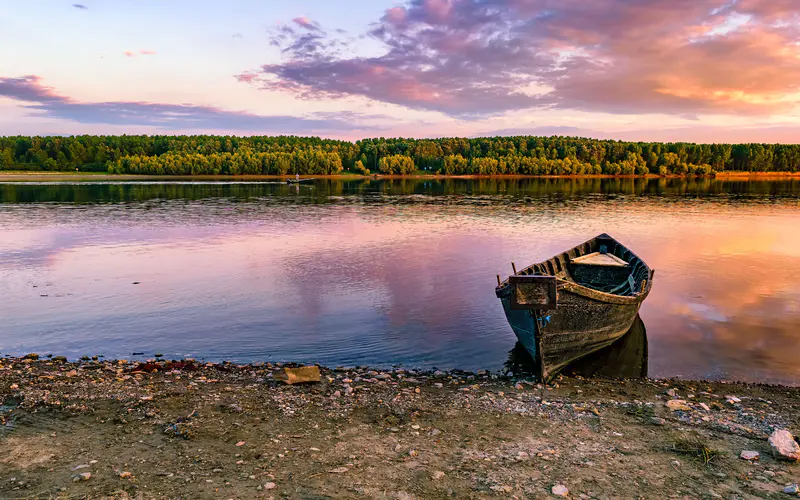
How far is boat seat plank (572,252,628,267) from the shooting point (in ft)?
82.1

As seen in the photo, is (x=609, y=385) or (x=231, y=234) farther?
(x=231, y=234)

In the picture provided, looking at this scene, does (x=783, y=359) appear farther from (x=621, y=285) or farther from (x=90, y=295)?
(x=90, y=295)

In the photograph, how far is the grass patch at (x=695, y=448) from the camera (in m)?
10.7

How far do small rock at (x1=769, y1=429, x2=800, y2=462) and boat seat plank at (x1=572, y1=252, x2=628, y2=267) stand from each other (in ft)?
46.8

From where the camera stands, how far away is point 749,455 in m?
10.7

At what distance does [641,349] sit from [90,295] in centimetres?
2525

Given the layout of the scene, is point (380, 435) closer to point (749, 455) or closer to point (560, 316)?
point (560, 316)

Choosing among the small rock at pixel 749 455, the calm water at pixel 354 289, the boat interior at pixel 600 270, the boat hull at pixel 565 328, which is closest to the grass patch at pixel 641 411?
the small rock at pixel 749 455

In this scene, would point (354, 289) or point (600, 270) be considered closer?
point (600, 270)

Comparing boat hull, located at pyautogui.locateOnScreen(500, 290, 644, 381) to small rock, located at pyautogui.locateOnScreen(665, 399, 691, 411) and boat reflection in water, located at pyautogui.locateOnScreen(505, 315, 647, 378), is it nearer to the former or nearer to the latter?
boat reflection in water, located at pyautogui.locateOnScreen(505, 315, 647, 378)

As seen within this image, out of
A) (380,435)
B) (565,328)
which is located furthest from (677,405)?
(380,435)

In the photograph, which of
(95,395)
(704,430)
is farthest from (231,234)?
(704,430)

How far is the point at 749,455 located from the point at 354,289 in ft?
66.1

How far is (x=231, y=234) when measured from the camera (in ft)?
162
